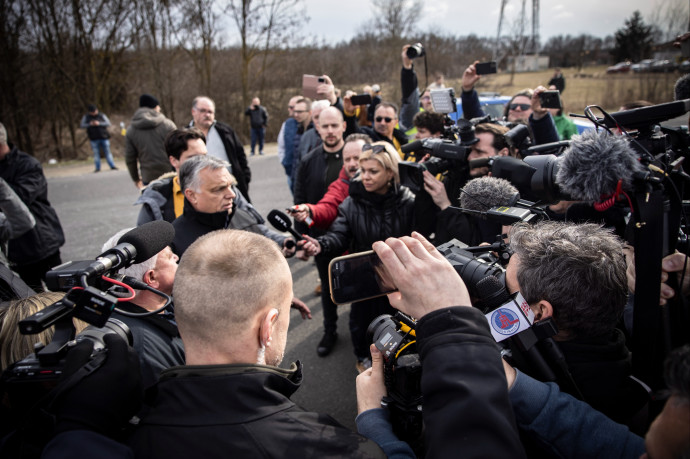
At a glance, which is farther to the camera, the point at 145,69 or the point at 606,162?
the point at 145,69

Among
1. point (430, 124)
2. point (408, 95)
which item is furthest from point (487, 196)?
point (408, 95)

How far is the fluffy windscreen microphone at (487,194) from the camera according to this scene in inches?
80.5

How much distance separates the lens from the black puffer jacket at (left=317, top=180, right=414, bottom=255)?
115 inches

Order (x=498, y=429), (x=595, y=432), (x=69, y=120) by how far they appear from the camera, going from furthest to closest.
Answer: (x=69, y=120)
(x=595, y=432)
(x=498, y=429)

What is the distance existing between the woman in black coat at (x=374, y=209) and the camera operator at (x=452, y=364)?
1.84 metres

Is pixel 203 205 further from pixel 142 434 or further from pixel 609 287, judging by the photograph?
pixel 609 287

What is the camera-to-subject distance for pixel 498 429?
86cm

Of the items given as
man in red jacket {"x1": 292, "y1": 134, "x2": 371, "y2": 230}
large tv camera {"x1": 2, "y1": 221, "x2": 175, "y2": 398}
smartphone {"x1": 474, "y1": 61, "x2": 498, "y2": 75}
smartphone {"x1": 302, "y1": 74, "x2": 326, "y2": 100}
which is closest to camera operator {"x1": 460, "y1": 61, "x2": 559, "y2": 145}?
smartphone {"x1": 474, "y1": 61, "x2": 498, "y2": 75}

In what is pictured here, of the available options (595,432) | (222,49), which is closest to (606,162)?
(595,432)

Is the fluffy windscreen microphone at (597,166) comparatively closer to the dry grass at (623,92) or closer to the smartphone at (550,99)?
the smartphone at (550,99)

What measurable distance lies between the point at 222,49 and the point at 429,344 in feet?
66.9

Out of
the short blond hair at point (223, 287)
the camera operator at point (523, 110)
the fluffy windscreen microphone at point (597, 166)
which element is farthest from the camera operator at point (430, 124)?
the short blond hair at point (223, 287)

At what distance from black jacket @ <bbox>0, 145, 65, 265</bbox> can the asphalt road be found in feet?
7.46

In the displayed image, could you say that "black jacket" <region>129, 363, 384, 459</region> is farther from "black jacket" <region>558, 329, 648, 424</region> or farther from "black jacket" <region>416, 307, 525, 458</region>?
"black jacket" <region>558, 329, 648, 424</region>
